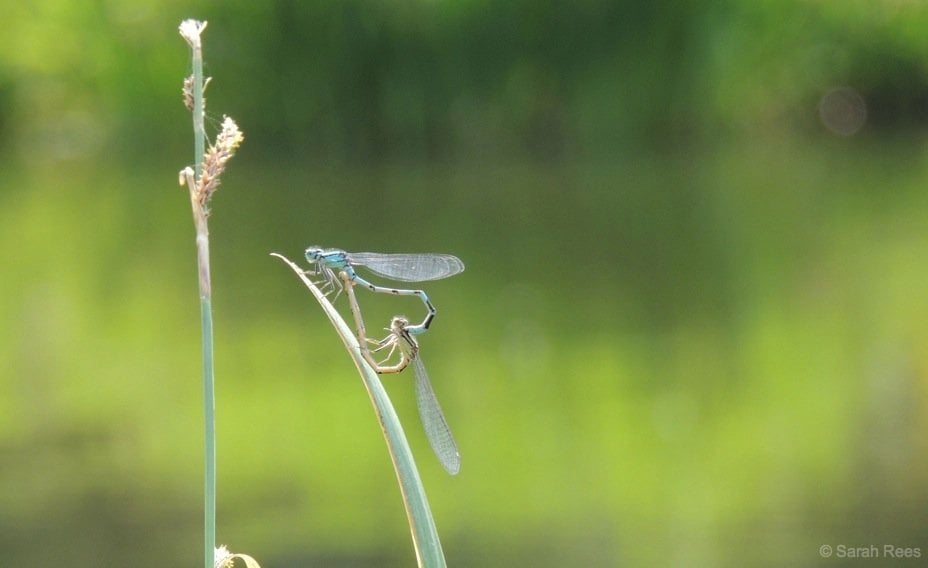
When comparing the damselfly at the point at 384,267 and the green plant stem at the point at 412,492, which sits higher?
the damselfly at the point at 384,267

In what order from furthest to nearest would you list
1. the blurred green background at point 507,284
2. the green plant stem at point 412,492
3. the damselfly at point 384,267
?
the blurred green background at point 507,284
the damselfly at point 384,267
the green plant stem at point 412,492

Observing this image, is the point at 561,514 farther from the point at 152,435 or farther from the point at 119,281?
the point at 119,281

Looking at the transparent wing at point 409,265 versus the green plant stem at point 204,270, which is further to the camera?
the transparent wing at point 409,265

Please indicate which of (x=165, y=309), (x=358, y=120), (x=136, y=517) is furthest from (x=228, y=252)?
(x=358, y=120)

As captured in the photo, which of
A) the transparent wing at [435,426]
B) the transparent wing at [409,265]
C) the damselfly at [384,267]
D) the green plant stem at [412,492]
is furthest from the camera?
the transparent wing at [409,265]

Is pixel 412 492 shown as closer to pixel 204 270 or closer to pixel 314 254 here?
pixel 204 270

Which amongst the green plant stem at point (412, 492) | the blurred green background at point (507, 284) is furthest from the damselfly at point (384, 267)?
the blurred green background at point (507, 284)

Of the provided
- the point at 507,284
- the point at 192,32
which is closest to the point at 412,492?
the point at 192,32

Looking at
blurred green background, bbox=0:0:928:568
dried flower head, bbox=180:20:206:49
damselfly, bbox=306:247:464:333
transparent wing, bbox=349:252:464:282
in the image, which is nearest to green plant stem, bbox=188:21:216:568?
dried flower head, bbox=180:20:206:49

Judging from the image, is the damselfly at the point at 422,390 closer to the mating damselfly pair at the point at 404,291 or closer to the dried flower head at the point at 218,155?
the mating damselfly pair at the point at 404,291
